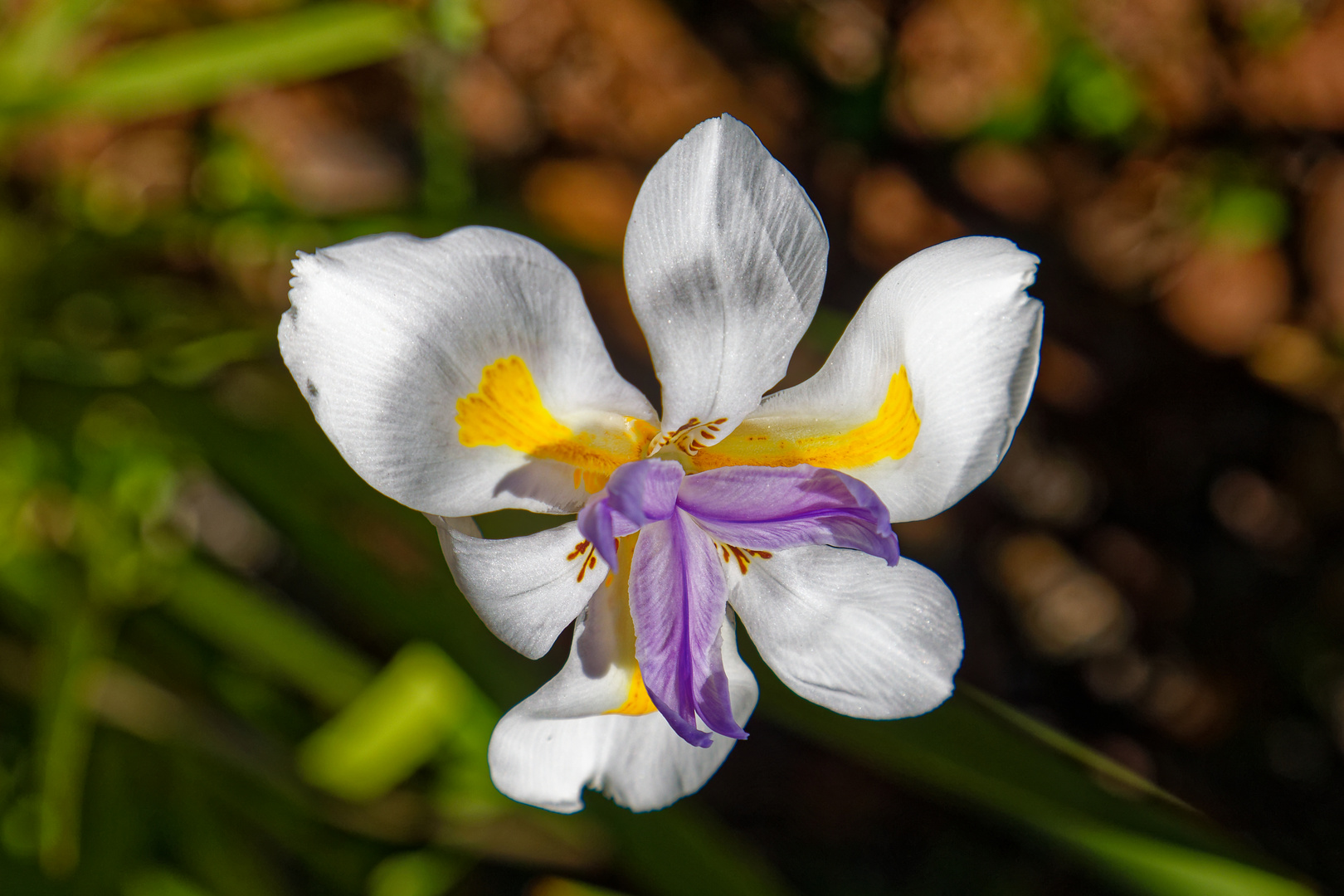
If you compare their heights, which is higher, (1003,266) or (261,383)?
(1003,266)

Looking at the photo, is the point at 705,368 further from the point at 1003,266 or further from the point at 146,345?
the point at 146,345

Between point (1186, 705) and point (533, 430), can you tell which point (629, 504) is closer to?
point (533, 430)

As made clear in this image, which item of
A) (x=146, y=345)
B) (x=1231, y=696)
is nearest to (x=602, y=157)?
(x=146, y=345)

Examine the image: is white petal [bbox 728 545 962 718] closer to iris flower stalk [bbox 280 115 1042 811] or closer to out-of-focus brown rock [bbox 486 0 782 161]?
iris flower stalk [bbox 280 115 1042 811]

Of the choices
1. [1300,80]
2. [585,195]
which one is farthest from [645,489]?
[1300,80]

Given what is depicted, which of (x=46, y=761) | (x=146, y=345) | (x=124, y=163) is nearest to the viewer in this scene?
(x=46, y=761)

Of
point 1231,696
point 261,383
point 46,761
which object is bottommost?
point 1231,696
